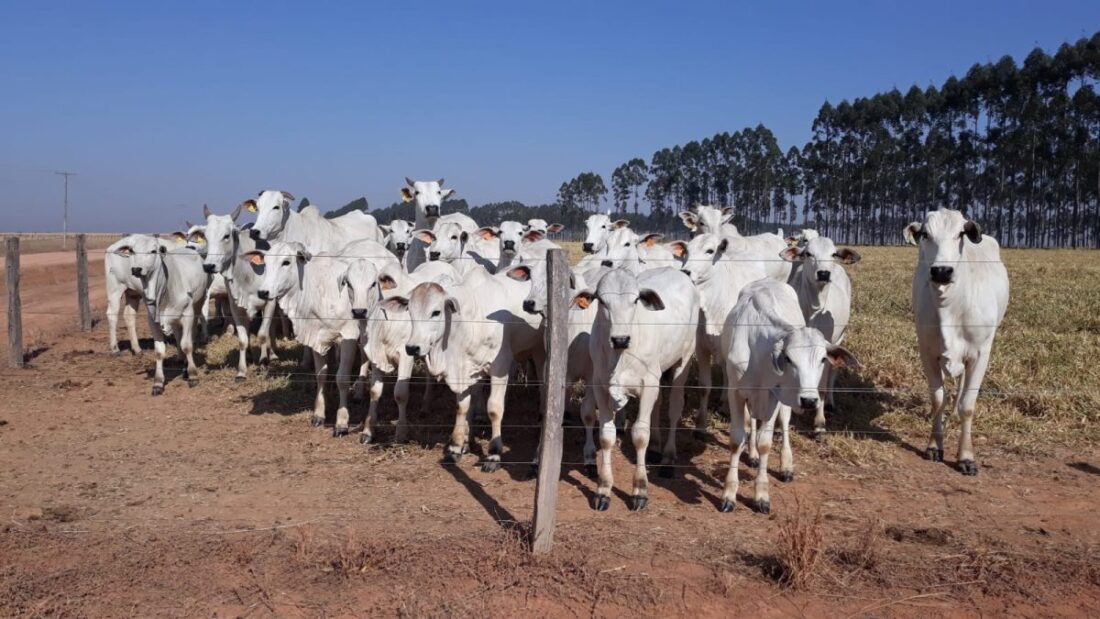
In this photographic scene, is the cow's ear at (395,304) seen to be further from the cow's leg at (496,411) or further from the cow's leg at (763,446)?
the cow's leg at (763,446)

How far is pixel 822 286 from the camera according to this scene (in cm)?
927

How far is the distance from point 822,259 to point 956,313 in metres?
1.44

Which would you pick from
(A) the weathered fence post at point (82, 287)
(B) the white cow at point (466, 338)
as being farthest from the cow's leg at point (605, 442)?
(A) the weathered fence post at point (82, 287)

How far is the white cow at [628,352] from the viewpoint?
703cm

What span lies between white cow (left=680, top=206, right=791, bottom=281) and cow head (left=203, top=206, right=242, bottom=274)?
715cm

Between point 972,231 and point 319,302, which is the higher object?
point 972,231

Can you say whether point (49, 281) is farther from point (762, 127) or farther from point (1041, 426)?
point (762, 127)

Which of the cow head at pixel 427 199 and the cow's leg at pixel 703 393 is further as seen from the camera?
the cow head at pixel 427 199

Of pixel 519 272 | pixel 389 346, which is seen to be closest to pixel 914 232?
pixel 519 272

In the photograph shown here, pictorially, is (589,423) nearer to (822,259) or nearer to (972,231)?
(822,259)

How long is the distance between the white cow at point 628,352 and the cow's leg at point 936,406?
2.83 m

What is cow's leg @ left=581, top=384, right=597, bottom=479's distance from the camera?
7.91 m

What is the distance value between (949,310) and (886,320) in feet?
24.7

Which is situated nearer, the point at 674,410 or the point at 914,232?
the point at 674,410
